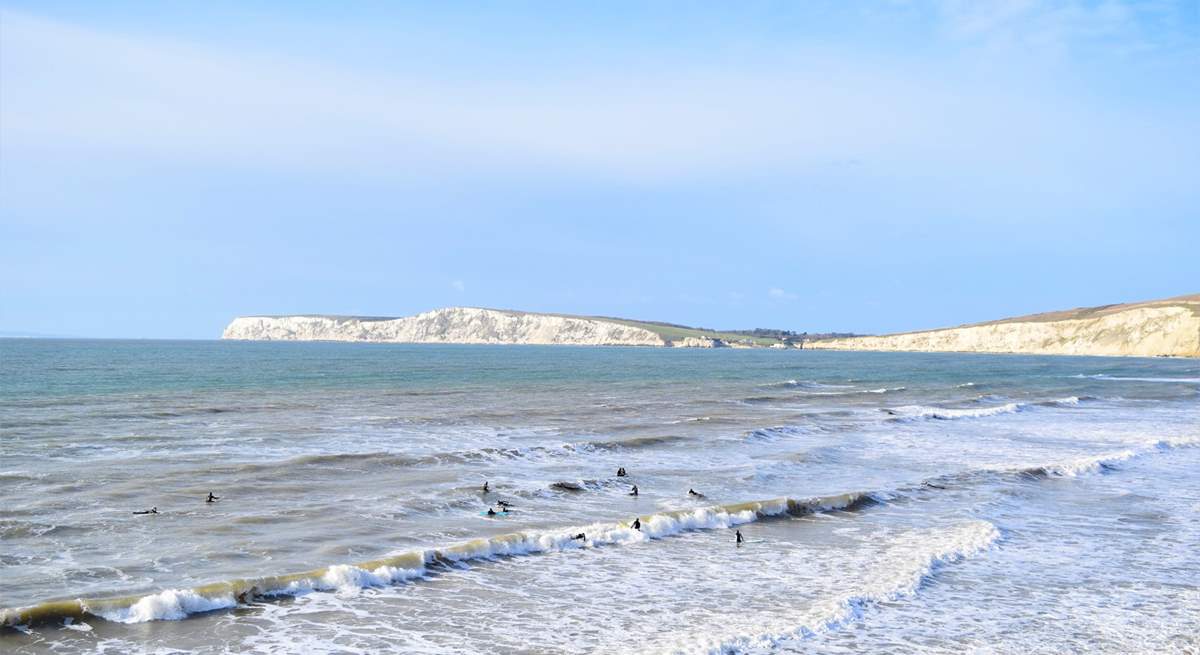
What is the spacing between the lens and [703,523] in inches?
818

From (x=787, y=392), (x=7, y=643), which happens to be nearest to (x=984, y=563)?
(x=7, y=643)

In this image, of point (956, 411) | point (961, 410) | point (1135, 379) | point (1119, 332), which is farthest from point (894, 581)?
point (1119, 332)

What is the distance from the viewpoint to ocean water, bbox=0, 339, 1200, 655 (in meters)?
13.3

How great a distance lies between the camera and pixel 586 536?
19.2 metres

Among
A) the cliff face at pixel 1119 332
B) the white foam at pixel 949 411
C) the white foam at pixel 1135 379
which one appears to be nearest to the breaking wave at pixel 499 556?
the white foam at pixel 949 411

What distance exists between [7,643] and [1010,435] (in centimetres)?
3789

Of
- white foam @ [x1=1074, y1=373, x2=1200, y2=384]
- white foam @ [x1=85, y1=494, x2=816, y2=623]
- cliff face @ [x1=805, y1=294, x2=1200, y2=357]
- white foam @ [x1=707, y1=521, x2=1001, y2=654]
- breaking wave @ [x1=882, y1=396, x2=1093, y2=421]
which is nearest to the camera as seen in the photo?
white foam @ [x1=707, y1=521, x2=1001, y2=654]

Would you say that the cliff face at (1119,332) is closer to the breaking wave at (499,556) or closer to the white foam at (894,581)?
the breaking wave at (499,556)

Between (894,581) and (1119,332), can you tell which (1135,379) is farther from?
(1119,332)

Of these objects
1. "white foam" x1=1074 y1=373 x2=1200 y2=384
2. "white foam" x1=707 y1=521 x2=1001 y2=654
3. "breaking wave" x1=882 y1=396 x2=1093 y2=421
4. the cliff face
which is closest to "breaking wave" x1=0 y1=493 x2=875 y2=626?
"white foam" x1=707 y1=521 x2=1001 y2=654

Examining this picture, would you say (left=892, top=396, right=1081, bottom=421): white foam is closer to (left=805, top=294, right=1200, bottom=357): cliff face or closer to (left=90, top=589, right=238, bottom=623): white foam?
(left=90, top=589, right=238, bottom=623): white foam

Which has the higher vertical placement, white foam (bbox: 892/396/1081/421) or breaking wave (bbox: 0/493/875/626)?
white foam (bbox: 892/396/1081/421)

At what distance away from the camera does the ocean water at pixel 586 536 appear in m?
13.3

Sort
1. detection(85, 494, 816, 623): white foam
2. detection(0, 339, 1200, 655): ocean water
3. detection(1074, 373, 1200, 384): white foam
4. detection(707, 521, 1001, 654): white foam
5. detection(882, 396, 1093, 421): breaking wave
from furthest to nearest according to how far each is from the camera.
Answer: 1. detection(1074, 373, 1200, 384): white foam
2. detection(882, 396, 1093, 421): breaking wave
3. detection(85, 494, 816, 623): white foam
4. detection(0, 339, 1200, 655): ocean water
5. detection(707, 521, 1001, 654): white foam
